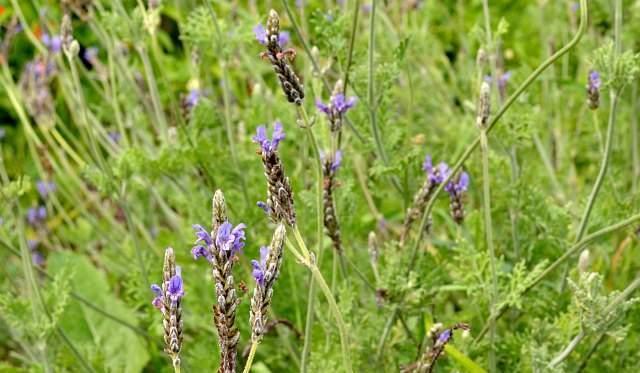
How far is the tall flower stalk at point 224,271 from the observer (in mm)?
968

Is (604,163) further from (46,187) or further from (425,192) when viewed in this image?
(46,187)

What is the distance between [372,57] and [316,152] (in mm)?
389

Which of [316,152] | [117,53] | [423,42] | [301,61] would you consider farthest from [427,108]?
[316,152]

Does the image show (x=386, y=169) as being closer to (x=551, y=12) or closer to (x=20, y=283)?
(x=20, y=283)

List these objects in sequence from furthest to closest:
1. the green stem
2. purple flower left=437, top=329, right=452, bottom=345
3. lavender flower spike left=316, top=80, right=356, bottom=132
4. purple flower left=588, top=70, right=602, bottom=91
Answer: purple flower left=588, top=70, right=602, bottom=91, the green stem, lavender flower spike left=316, top=80, right=356, bottom=132, purple flower left=437, top=329, right=452, bottom=345

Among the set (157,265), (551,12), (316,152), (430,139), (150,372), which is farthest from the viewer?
(551,12)

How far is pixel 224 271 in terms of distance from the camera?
3.21 feet

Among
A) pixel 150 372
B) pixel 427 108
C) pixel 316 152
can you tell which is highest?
pixel 316 152

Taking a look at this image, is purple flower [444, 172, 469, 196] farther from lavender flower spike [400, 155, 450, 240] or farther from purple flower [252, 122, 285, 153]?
purple flower [252, 122, 285, 153]

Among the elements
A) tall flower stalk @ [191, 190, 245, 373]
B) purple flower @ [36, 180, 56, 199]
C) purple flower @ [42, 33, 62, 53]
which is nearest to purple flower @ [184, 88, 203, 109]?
purple flower @ [42, 33, 62, 53]

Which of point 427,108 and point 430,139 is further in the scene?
point 427,108

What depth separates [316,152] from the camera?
119 centimetres

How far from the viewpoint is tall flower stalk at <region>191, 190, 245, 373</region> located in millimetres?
968

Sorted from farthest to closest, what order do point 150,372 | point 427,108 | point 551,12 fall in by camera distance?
1. point 551,12
2. point 427,108
3. point 150,372
